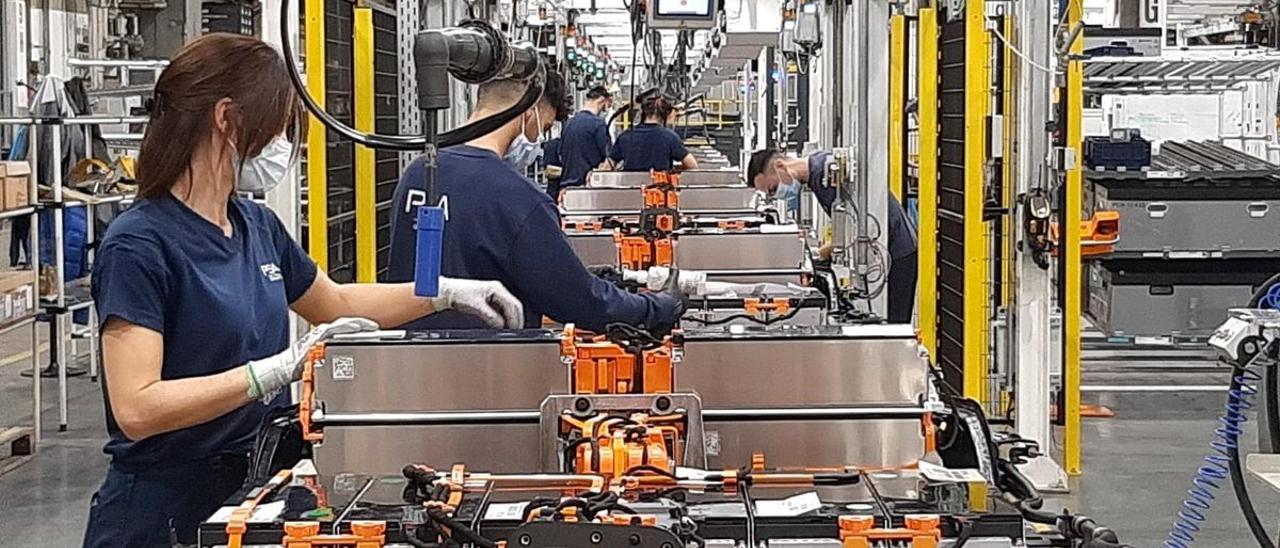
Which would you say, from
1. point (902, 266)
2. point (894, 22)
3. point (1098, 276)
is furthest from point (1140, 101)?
point (902, 266)

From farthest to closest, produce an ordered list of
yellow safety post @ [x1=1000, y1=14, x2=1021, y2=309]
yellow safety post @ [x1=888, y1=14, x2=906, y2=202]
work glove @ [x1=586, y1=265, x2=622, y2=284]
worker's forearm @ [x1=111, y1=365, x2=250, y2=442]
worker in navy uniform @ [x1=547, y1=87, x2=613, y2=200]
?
1. worker in navy uniform @ [x1=547, y1=87, x2=613, y2=200]
2. yellow safety post @ [x1=888, y1=14, x2=906, y2=202]
3. yellow safety post @ [x1=1000, y1=14, x2=1021, y2=309]
4. work glove @ [x1=586, y1=265, x2=622, y2=284]
5. worker's forearm @ [x1=111, y1=365, x2=250, y2=442]

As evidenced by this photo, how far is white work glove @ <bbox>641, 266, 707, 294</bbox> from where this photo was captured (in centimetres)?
426

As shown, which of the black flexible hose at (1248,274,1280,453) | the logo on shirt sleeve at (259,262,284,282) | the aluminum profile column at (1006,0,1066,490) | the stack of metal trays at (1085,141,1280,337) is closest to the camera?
the logo on shirt sleeve at (259,262,284,282)

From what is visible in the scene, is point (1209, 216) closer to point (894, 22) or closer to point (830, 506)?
point (894, 22)

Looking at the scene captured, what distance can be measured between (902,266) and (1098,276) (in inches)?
102

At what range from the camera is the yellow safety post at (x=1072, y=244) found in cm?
575

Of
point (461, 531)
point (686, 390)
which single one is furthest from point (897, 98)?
point (461, 531)

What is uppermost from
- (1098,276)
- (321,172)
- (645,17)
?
(645,17)

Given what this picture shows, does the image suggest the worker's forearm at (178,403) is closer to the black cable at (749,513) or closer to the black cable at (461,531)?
the black cable at (461,531)

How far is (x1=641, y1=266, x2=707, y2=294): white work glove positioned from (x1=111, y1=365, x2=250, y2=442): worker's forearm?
1.93 meters

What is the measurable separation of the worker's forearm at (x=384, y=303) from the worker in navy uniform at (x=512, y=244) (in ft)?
0.83

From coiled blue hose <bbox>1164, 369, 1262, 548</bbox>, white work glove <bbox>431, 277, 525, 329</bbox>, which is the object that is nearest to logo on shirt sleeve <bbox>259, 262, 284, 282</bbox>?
white work glove <bbox>431, 277, 525, 329</bbox>

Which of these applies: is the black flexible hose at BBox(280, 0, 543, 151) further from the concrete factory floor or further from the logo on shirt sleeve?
the concrete factory floor

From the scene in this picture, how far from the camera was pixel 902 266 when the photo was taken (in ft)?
22.0
